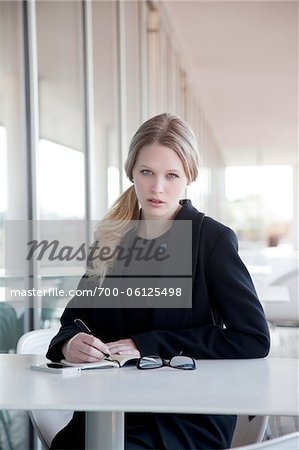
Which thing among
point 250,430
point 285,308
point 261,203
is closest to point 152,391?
point 250,430

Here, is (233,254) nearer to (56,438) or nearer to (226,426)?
(226,426)

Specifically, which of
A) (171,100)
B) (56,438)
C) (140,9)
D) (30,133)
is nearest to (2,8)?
(30,133)

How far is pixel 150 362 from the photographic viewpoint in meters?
1.78

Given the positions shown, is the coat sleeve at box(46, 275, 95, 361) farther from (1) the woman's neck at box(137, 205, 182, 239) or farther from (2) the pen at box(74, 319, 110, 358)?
(1) the woman's neck at box(137, 205, 182, 239)

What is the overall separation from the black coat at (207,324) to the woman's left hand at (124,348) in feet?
0.04

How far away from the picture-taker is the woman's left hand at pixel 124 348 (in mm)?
1807

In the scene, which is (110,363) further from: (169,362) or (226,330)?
(226,330)

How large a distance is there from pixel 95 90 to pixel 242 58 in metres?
5.11

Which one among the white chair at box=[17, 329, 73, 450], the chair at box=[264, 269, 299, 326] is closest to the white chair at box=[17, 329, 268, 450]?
the white chair at box=[17, 329, 73, 450]

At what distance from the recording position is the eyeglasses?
5.75 ft

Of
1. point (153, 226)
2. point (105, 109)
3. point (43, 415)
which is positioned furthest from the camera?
point (105, 109)

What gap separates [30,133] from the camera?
3.05 meters

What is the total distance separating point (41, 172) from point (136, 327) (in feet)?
4.65

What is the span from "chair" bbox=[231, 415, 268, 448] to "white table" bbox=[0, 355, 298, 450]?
0.25 meters
